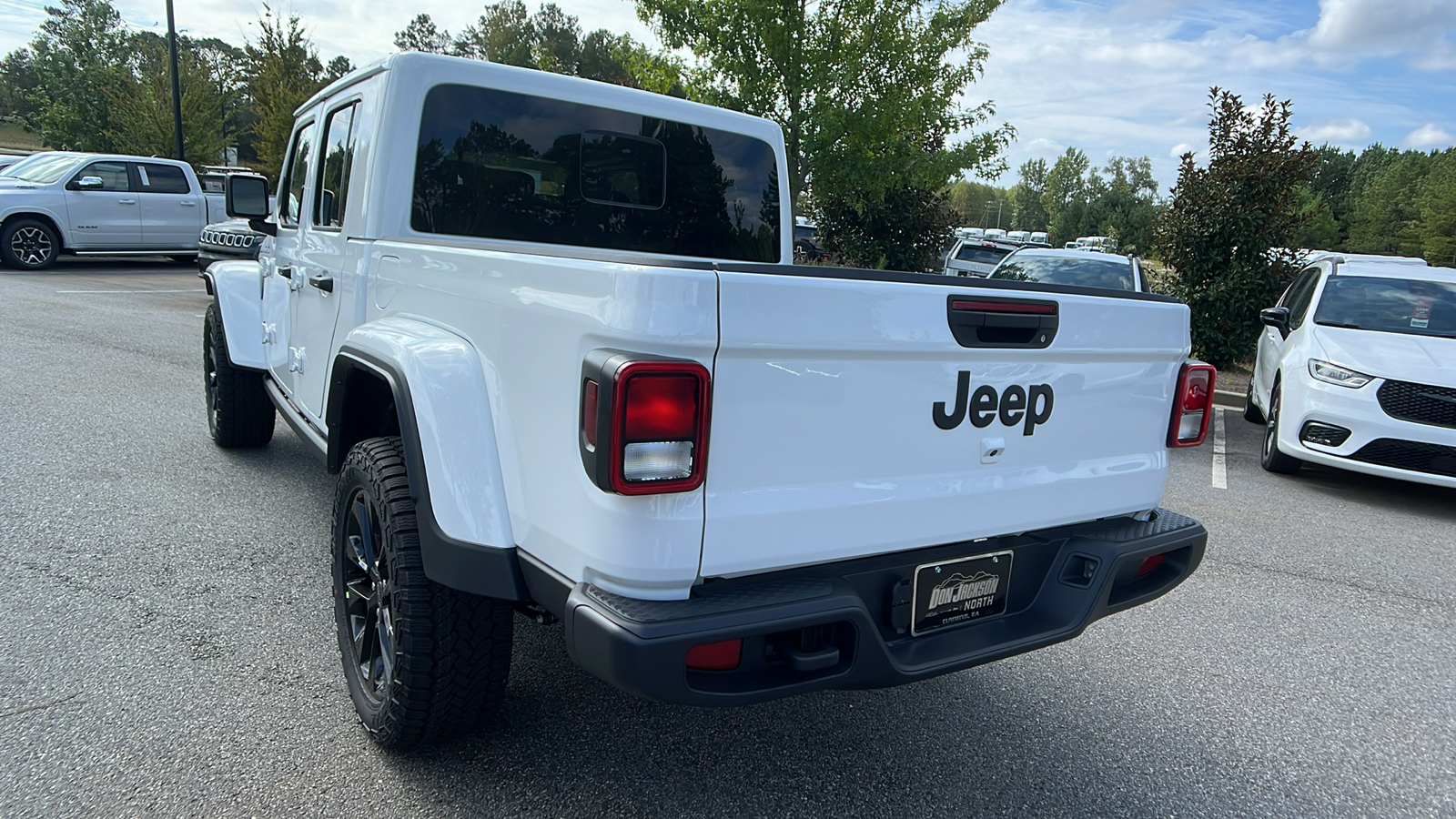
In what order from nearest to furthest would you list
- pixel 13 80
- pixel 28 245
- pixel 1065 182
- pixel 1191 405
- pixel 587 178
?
pixel 1191 405 → pixel 587 178 → pixel 28 245 → pixel 13 80 → pixel 1065 182

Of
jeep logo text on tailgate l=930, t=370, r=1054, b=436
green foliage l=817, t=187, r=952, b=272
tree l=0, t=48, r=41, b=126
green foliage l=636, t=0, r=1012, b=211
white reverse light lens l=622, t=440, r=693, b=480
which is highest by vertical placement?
tree l=0, t=48, r=41, b=126

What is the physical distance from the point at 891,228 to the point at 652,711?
1459 cm

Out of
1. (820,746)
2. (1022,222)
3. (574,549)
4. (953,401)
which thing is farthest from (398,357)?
(1022,222)

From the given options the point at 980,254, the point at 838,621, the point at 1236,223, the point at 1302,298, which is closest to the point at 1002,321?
the point at 838,621

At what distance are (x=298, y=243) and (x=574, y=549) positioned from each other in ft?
9.18

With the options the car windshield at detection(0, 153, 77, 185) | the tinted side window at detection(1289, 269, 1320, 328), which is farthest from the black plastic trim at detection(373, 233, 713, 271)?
the car windshield at detection(0, 153, 77, 185)

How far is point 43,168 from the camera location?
47.8ft

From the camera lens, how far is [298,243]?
404 cm

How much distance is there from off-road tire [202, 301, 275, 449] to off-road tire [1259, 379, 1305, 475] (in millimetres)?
7036

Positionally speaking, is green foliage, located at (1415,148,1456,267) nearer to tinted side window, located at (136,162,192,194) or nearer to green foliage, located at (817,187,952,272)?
green foliage, located at (817,187,952,272)

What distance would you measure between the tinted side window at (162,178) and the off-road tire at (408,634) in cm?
1545

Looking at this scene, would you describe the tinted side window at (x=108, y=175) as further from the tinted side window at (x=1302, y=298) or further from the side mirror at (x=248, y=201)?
the tinted side window at (x=1302, y=298)

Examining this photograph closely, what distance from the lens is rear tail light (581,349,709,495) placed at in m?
1.79

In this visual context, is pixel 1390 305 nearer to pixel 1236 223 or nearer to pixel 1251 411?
pixel 1251 411
